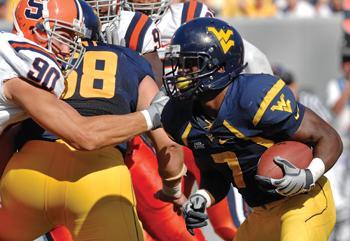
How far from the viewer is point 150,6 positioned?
5.94 metres

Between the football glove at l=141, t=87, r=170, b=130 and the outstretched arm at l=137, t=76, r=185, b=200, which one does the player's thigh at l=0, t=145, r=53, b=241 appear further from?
the outstretched arm at l=137, t=76, r=185, b=200

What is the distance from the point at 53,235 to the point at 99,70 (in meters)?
1.25

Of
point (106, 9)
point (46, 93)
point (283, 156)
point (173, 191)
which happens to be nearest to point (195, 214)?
point (173, 191)

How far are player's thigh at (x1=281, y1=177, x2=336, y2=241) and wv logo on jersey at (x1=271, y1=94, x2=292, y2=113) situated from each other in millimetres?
460

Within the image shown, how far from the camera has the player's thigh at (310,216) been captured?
4.45 m

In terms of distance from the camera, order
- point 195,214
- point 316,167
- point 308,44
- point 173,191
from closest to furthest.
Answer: point 316,167 < point 195,214 < point 173,191 < point 308,44

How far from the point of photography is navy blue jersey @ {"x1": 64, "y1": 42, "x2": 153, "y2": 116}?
457cm

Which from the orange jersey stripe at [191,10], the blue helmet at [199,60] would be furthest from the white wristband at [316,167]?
the orange jersey stripe at [191,10]

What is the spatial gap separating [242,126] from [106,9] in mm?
1436

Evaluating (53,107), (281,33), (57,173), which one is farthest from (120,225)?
(281,33)

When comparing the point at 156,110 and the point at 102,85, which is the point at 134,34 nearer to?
the point at 102,85

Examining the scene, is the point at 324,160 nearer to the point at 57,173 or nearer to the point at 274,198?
the point at 274,198

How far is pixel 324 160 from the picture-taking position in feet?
14.7

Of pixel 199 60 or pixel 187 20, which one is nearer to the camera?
pixel 199 60
